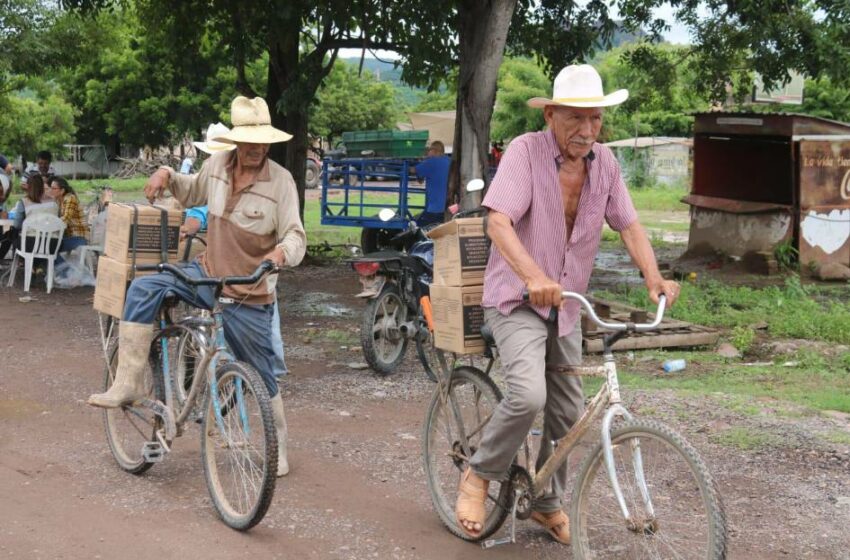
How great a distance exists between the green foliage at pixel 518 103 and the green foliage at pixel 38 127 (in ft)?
56.9

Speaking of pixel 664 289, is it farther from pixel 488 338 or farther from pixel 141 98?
pixel 141 98

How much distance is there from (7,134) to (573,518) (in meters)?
41.7

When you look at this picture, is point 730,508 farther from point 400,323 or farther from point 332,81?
point 332,81

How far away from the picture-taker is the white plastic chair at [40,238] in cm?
1309

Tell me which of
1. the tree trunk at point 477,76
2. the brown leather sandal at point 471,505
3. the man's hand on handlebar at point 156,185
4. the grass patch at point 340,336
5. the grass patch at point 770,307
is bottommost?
the grass patch at point 340,336

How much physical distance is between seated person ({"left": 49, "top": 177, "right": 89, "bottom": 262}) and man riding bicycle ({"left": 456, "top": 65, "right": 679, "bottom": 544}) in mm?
9999

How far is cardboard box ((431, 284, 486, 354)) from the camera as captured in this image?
473cm

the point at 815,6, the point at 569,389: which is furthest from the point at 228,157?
the point at 815,6

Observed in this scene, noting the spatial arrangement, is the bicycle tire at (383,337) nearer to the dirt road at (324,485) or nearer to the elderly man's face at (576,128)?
the dirt road at (324,485)

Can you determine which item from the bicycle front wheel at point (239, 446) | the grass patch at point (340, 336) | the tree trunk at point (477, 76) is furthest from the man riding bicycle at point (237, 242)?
the tree trunk at point (477, 76)

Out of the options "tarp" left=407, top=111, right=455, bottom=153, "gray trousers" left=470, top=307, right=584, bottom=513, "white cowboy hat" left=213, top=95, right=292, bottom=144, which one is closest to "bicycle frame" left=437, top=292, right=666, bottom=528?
"gray trousers" left=470, top=307, right=584, bottom=513

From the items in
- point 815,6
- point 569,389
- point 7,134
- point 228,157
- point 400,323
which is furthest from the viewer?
point 7,134

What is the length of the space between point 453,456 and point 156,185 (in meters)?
1.95

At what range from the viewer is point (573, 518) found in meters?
4.22
